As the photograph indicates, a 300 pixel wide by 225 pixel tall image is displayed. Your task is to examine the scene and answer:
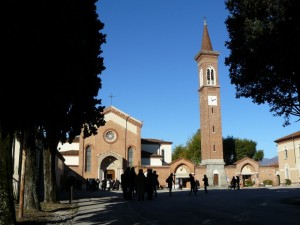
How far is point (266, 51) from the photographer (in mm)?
16062

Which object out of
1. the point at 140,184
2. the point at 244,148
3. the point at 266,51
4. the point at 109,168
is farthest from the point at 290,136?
the point at 266,51

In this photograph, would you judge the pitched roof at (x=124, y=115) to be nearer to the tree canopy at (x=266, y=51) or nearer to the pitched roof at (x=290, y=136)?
the pitched roof at (x=290, y=136)

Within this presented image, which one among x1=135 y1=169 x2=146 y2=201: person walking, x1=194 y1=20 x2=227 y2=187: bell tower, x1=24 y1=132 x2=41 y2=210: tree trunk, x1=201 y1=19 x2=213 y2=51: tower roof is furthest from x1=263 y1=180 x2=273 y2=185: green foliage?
x1=24 y1=132 x2=41 y2=210: tree trunk

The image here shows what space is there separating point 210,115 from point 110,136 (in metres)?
15.4

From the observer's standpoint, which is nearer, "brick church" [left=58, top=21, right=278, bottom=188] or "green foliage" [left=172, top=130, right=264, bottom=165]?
"brick church" [left=58, top=21, right=278, bottom=188]

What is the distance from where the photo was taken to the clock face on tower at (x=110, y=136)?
177 ft

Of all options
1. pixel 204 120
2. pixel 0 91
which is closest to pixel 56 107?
pixel 0 91

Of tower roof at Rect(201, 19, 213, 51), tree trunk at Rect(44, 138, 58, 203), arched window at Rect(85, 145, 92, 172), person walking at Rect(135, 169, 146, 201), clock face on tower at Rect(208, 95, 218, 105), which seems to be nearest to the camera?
tree trunk at Rect(44, 138, 58, 203)

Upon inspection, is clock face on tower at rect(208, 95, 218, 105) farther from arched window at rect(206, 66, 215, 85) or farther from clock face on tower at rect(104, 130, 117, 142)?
clock face on tower at rect(104, 130, 117, 142)

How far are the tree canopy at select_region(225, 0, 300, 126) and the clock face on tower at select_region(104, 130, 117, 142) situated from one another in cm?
3609

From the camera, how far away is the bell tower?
2152 inches

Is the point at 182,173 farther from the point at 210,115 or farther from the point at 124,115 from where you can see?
the point at 124,115

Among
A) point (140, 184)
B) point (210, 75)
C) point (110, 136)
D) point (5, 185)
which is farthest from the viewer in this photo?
point (210, 75)

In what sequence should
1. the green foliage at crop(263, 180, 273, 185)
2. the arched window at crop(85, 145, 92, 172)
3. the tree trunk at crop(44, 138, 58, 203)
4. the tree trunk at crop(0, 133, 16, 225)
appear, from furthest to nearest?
the green foliage at crop(263, 180, 273, 185)
the arched window at crop(85, 145, 92, 172)
the tree trunk at crop(44, 138, 58, 203)
the tree trunk at crop(0, 133, 16, 225)
